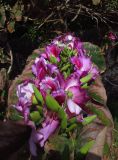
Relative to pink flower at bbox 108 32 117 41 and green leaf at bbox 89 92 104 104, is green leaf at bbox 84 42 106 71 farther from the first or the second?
pink flower at bbox 108 32 117 41

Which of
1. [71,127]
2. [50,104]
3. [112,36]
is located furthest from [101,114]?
[112,36]

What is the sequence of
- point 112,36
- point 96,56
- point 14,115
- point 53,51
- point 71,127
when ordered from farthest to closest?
point 112,36 → point 96,56 → point 53,51 → point 14,115 → point 71,127

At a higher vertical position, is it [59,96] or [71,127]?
[59,96]

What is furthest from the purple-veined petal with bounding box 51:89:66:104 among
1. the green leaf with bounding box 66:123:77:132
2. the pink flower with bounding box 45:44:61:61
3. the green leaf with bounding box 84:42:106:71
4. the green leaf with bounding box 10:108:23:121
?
the green leaf with bounding box 84:42:106:71

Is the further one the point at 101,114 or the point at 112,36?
the point at 112,36

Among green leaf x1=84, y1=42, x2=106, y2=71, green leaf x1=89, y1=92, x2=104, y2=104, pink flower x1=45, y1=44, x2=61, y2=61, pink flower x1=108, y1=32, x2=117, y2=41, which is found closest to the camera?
green leaf x1=89, y1=92, x2=104, y2=104

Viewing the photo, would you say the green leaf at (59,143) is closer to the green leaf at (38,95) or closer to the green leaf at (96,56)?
the green leaf at (38,95)

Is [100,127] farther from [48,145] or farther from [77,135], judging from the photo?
[48,145]

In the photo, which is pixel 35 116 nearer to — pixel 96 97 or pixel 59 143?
pixel 59 143

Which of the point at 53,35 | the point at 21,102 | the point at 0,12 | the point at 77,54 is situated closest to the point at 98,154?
the point at 21,102
